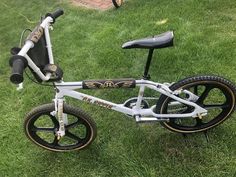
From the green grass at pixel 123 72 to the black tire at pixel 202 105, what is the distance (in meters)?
0.16

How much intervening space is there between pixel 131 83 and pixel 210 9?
138 inches

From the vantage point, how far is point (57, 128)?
424cm

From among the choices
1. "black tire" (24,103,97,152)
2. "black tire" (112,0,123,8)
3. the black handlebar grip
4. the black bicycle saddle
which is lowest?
"black tire" (24,103,97,152)

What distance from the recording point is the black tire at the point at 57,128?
3.94 meters

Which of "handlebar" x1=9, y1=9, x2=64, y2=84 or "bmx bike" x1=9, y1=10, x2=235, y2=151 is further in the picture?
"bmx bike" x1=9, y1=10, x2=235, y2=151

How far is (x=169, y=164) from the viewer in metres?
4.06

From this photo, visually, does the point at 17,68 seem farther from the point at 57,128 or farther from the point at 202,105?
the point at 202,105

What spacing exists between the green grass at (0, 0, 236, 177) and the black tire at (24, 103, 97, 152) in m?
0.13

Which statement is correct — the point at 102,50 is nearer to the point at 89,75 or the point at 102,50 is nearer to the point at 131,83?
the point at 89,75

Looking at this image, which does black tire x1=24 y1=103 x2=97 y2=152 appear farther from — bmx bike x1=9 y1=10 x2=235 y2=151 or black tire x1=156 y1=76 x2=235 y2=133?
black tire x1=156 y1=76 x2=235 y2=133

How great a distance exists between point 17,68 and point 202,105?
208cm

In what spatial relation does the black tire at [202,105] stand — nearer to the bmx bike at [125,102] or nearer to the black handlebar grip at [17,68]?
the bmx bike at [125,102]

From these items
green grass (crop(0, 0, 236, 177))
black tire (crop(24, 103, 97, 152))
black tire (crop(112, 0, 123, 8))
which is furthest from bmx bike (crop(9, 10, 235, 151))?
black tire (crop(112, 0, 123, 8))

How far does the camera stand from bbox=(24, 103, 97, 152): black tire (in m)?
3.94
